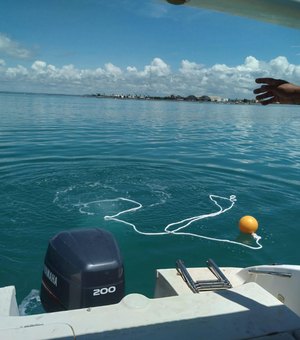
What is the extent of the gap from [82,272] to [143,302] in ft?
2.03

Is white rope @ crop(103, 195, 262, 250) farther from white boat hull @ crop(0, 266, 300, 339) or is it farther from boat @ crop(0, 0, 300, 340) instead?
white boat hull @ crop(0, 266, 300, 339)

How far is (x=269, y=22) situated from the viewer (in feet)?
5.01

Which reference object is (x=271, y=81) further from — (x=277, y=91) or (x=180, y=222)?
(x=180, y=222)

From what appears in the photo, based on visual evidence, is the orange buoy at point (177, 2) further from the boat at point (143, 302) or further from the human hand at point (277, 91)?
the boat at point (143, 302)

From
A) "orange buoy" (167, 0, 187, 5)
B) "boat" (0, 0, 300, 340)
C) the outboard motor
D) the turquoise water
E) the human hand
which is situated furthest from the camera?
the turquoise water

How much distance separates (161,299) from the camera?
249 centimetres

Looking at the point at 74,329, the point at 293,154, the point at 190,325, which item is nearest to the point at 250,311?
the point at 190,325

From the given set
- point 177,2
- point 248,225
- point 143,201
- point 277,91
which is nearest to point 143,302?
point 277,91

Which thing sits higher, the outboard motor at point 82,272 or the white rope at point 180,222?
the outboard motor at point 82,272

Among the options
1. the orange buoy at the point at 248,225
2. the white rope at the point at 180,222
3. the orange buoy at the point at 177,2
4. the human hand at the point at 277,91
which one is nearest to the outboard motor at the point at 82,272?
the human hand at the point at 277,91

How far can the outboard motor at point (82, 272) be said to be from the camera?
9.13ft

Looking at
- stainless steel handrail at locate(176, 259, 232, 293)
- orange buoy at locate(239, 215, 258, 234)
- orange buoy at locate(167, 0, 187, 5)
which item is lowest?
orange buoy at locate(239, 215, 258, 234)

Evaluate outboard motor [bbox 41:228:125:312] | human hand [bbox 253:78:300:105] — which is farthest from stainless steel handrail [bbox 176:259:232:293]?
human hand [bbox 253:78:300:105]

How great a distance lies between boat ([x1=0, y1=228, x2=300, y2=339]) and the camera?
214 cm
